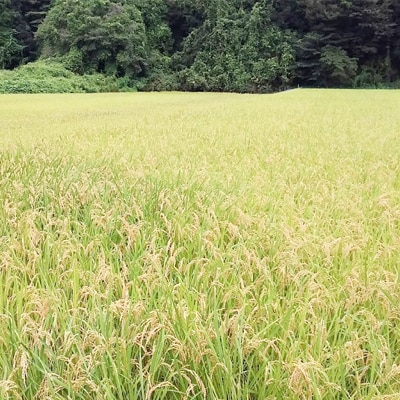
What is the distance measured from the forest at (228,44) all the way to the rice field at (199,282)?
30.5 metres

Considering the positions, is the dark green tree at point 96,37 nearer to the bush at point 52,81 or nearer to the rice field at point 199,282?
the bush at point 52,81

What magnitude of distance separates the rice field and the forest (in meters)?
30.5

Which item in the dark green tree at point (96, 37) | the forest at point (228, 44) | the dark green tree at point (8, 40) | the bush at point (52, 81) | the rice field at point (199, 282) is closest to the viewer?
the rice field at point (199, 282)

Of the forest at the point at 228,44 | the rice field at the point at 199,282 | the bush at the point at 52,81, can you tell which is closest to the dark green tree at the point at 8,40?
the forest at the point at 228,44

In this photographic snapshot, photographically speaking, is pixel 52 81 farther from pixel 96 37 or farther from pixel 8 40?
pixel 8 40

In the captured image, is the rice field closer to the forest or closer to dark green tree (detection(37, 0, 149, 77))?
the forest

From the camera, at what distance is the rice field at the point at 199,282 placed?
4.62 ft

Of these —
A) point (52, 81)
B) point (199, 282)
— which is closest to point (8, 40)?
point (52, 81)

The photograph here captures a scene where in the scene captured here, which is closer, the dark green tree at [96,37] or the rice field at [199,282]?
the rice field at [199,282]

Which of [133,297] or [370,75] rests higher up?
[133,297]

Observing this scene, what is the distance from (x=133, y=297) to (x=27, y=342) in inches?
14.8

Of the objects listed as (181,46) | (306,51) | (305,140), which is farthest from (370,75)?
(305,140)

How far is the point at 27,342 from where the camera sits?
157cm

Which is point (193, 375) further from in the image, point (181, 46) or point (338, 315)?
point (181, 46)
